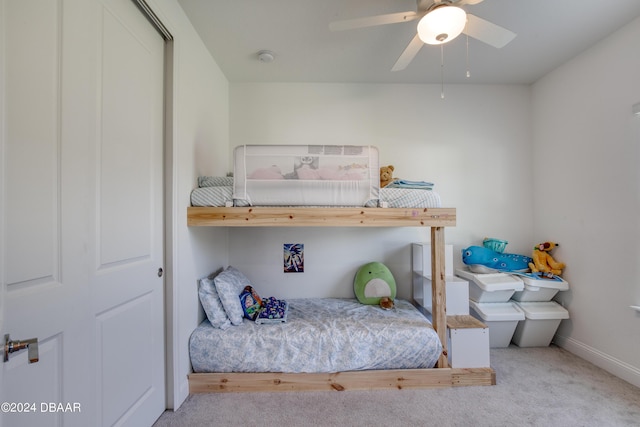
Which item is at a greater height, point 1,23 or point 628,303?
point 1,23

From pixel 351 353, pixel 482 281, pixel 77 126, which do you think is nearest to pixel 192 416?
pixel 351 353

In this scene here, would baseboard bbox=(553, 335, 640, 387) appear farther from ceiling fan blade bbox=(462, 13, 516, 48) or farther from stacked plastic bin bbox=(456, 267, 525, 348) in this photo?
ceiling fan blade bbox=(462, 13, 516, 48)

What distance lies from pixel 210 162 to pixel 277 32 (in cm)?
115

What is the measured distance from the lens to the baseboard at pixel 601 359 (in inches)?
72.6

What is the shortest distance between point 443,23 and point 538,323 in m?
2.55

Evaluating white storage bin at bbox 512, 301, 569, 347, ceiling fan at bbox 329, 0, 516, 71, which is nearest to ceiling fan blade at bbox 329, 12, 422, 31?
ceiling fan at bbox 329, 0, 516, 71

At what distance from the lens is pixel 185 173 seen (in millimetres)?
1769

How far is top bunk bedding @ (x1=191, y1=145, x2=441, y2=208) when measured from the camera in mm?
1730

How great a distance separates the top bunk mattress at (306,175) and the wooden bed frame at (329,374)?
0.07 meters

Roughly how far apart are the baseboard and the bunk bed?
3.76 ft

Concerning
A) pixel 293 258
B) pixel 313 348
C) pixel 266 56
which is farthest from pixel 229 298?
pixel 266 56

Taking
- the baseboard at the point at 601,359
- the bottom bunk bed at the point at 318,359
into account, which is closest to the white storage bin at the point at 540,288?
the baseboard at the point at 601,359

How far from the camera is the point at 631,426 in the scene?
149 centimetres

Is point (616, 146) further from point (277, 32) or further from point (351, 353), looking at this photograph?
point (277, 32)
